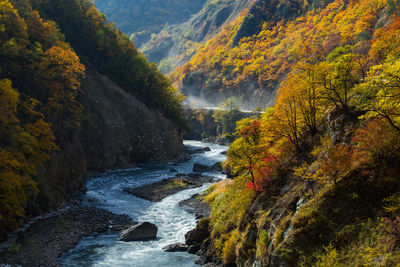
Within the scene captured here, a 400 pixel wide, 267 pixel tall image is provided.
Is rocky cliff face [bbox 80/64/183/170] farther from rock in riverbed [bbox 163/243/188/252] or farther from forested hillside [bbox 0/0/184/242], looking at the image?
rock in riverbed [bbox 163/243/188/252]

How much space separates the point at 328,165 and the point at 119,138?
5629cm

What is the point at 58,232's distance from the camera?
29828 mm

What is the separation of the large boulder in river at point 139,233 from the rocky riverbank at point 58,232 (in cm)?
252

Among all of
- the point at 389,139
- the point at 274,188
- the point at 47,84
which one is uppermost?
the point at 47,84

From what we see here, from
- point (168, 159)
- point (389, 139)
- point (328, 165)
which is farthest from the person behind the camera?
point (168, 159)

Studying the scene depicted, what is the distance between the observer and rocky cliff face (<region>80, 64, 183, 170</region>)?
60.9 meters

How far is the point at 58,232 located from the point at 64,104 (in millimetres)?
23510

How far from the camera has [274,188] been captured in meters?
22.5

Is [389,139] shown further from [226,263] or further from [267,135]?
[226,263]

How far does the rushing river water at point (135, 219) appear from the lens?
25.4 metres

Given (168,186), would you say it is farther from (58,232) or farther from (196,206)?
(58,232)

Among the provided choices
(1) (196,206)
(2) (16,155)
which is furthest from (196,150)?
(2) (16,155)

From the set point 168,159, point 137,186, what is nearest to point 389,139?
point 137,186

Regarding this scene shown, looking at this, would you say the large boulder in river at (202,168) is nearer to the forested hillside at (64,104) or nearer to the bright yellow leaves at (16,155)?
the forested hillside at (64,104)
